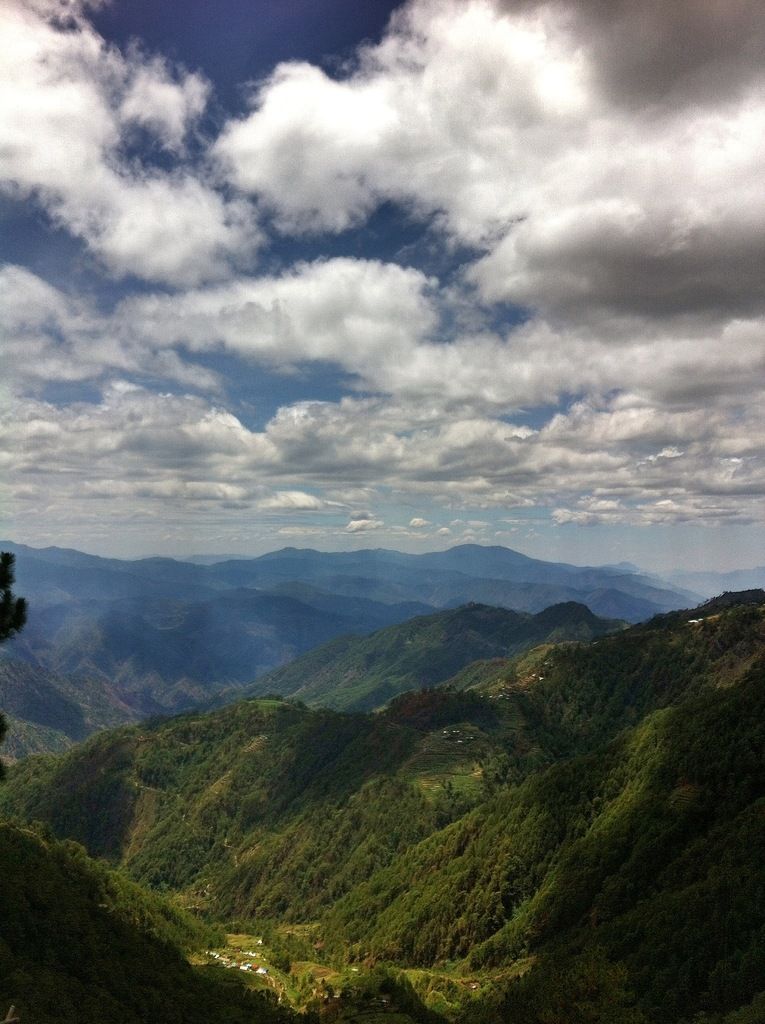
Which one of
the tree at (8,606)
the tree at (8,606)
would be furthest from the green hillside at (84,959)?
the tree at (8,606)

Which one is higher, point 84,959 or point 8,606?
point 8,606

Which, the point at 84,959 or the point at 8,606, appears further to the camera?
the point at 84,959

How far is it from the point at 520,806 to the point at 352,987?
8356 centimetres

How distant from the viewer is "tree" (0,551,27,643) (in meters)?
38.3

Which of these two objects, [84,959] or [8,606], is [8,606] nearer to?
[8,606]

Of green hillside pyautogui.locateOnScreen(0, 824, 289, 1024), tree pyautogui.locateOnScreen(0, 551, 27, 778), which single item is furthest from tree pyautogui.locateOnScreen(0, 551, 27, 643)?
green hillside pyautogui.locateOnScreen(0, 824, 289, 1024)

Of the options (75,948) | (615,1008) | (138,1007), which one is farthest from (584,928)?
(75,948)

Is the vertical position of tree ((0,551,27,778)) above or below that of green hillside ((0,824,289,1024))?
above

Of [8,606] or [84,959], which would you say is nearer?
[8,606]

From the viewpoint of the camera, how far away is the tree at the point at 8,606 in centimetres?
3828

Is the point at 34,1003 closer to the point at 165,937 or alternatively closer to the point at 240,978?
the point at 240,978

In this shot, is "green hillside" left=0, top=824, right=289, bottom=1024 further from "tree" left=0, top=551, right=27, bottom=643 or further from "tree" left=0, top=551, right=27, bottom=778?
"tree" left=0, top=551, right=27, bottom=643

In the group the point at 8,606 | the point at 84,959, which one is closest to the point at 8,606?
the point at 8,606

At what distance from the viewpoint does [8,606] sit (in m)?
38.6
